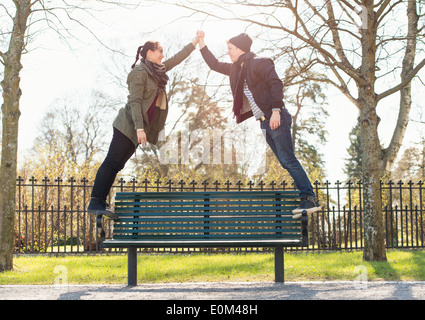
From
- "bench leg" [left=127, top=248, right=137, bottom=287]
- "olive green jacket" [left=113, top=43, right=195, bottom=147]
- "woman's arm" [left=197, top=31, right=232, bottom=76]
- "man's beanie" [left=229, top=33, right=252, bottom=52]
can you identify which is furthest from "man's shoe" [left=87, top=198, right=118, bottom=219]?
"man's beanie" [left=229, top=33, right=252, bottom=52]

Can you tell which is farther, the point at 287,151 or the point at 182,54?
the point at 182,54

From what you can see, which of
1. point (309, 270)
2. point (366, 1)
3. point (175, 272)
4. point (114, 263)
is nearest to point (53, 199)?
point (114, 263)

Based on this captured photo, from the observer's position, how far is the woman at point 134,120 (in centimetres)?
507

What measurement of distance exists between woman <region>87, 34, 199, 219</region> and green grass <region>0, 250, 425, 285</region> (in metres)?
1.70

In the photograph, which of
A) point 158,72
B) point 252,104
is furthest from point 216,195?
point 158,72

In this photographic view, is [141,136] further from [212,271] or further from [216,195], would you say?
[212,271]

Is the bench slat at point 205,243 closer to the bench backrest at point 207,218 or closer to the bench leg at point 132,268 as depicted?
the bench backrest at point 207,218

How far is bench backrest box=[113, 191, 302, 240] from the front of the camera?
5.49m

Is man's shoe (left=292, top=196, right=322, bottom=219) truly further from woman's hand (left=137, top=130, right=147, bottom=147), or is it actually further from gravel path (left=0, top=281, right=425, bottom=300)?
woman's hand (left=137, top=130, right=147, bottom=147)

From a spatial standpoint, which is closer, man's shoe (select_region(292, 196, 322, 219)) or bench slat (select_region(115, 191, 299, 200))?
man's shoe (select_region(292, 196, 322, 219))

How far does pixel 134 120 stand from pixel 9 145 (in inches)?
143

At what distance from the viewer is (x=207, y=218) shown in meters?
5.58

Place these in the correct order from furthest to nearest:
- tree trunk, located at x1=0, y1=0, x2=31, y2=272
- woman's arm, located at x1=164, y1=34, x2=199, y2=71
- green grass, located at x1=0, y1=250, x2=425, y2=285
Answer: tree trunk, located at x1=0, y1=0, x2=31, y2=272
green grass, located at x1=0, y1=250, x2=425, y2=285
woman's arm, located at x1=164, y1=34, x2=199, y2=71
